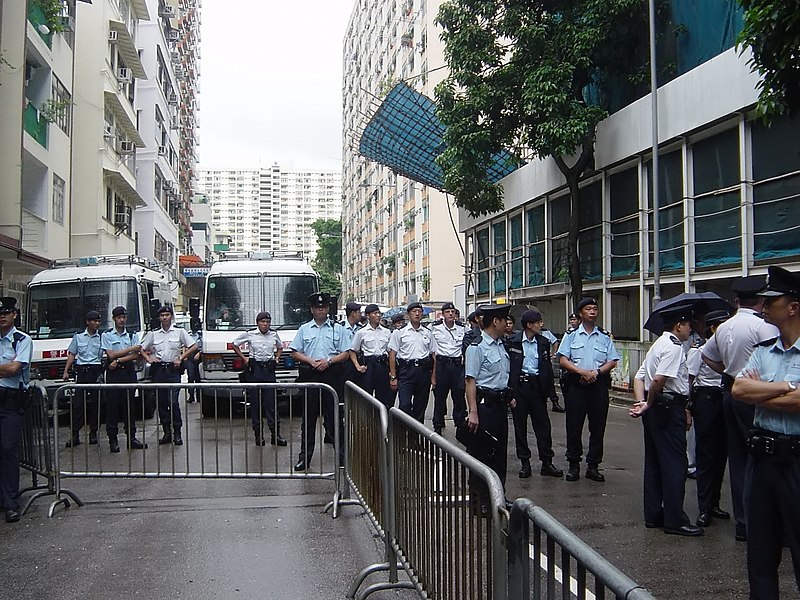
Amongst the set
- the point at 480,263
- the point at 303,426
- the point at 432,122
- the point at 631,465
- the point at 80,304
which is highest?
the point at 432,122

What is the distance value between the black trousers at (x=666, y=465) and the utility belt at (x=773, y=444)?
2.31 metres

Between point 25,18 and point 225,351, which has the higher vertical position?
point 25,18

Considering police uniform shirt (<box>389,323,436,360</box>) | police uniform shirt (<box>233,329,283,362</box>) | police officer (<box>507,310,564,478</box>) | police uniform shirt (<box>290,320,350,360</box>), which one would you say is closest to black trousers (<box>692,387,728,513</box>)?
police officer (<box>507,310,564,478</box>)

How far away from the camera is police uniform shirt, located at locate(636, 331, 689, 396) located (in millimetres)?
6246

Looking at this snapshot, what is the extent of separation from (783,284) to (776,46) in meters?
5.33

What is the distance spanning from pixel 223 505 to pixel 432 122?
76.5 feet

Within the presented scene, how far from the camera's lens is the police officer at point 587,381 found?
26.7ft

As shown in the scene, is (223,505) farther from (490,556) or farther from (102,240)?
(102,240)

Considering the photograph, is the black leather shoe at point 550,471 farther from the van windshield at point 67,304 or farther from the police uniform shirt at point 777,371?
the van windshield at point 67,304

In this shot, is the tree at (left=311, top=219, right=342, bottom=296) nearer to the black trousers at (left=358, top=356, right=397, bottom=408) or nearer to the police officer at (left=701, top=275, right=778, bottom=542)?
the black trousers at (left=358, top=356, right=397, bottom=408)

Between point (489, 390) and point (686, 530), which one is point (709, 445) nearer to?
point (686, 530)

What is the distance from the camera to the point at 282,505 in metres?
7.29

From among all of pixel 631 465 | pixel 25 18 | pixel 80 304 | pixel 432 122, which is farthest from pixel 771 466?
pixel 432 122

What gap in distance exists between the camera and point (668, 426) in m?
6.30
